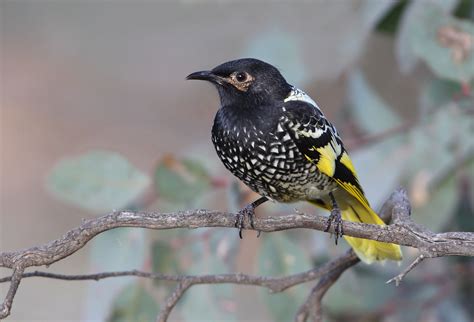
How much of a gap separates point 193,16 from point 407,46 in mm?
2548

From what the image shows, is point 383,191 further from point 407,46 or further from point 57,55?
point 57,55

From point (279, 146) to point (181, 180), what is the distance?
1.11 m

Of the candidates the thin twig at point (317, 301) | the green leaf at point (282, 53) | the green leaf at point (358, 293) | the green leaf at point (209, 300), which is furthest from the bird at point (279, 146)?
the green leaf at point (282, 53)

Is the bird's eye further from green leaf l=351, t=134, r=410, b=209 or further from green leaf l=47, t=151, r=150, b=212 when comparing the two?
green leaf l=351, t=134, r=410, b=209

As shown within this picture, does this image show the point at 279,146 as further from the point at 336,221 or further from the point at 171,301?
the point at 171,301

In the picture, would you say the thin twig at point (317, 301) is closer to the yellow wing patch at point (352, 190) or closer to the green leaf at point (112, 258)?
the yellow wing patch at point (352, 190)

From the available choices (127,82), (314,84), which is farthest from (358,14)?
(127,82)

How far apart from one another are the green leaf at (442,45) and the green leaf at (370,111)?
0.61m

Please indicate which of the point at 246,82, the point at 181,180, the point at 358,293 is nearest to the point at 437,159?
the point at 358,293

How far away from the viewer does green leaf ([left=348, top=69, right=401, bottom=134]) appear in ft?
15.9

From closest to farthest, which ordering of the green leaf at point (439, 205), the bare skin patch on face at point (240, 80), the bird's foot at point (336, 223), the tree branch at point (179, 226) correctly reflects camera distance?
the tree branch at point (179, 226)
the bird's foot at point (336, 223)
the bare skin patch on face at point (240, 80)
the green leaf at point (439, 205)

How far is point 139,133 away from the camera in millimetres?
6680

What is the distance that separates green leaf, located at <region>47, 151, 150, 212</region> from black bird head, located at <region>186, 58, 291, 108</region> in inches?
35.9

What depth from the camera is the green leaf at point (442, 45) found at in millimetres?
4219
